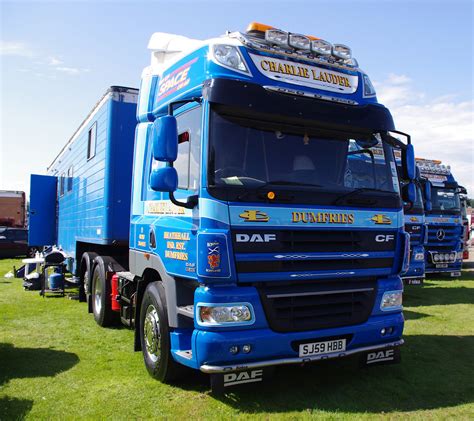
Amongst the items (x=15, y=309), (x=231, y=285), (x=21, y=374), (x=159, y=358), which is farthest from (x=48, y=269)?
(x=231, y=285)

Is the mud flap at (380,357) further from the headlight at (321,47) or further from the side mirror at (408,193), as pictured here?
the headlight at (321,47)

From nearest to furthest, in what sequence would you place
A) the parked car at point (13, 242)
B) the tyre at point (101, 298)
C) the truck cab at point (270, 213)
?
the truck cab at point (270, 213) → the tyre at point (101, 298) → the parked car at point (13, 242)

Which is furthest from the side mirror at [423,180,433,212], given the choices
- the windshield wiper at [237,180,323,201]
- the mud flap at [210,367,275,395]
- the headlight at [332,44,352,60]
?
the mud flap at [210,367,275,395]

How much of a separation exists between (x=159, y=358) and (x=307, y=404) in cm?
153

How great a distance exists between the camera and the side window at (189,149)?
4.44 m

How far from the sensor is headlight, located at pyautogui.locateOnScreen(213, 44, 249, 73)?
14.7 ft

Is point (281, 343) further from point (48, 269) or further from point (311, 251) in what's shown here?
point (48, 269)

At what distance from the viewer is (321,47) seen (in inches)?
197

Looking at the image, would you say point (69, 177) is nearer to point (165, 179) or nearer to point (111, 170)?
point (111, 170)

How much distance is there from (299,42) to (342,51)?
60 centimetres

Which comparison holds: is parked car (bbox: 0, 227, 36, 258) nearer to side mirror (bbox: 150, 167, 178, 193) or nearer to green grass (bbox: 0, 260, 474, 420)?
green grass (bbox: 0, 260, 474, 420)

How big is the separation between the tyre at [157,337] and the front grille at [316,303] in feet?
3.75

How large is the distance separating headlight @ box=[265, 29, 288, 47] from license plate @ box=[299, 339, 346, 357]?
2.89 meters

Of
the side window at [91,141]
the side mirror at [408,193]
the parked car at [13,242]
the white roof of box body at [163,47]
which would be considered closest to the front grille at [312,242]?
the side mirror at [408,193]
